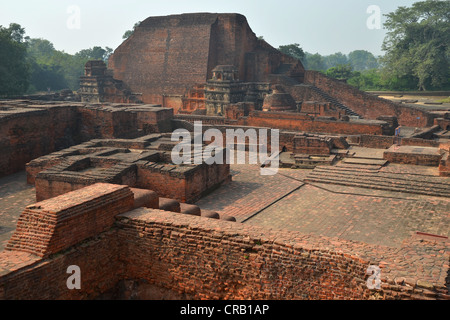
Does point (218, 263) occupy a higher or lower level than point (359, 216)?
higher

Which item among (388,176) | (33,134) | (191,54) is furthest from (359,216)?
(191,54)

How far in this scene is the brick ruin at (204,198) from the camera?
4402mm

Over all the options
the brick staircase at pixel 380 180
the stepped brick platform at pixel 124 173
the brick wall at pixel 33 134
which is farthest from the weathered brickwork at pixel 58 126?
the brick staircase at pixel 380 180

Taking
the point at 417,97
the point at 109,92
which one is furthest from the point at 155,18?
the point at 417,97

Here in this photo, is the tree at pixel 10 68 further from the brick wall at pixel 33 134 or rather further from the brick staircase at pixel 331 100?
the brick staircase at pixel 331 100

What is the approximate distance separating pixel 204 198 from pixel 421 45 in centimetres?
2869

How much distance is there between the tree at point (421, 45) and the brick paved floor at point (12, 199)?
2928 centimetres

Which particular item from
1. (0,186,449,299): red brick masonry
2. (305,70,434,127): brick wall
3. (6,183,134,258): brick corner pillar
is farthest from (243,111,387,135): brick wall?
(6,183,134,258): brick corner pillar

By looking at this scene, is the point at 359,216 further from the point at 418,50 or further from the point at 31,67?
the point at 31,67

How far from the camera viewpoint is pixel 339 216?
885 centimetres

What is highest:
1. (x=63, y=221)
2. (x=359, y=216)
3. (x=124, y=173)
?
(x=63, y=221)

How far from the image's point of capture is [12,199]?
8.90 metres

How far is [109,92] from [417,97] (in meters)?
21.4

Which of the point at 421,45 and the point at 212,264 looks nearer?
the point at 212,264
